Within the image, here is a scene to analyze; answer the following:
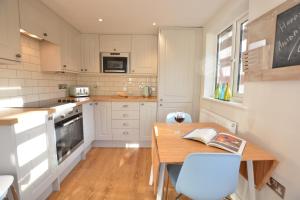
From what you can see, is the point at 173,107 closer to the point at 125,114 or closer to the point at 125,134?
the point at 125,114

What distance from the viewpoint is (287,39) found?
106 centimetres

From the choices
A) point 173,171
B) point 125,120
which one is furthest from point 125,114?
point 173,171

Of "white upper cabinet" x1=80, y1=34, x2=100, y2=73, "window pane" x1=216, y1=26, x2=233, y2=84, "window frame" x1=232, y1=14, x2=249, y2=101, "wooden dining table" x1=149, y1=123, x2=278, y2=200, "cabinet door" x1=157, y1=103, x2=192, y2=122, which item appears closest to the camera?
"wooden dining table" x1=149, y1=123, x2=278, y2=200

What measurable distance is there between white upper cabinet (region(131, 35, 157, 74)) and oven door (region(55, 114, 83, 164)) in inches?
59.6

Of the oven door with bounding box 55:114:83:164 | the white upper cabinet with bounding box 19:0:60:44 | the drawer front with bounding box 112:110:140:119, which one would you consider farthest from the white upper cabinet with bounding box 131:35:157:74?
the oven door with bounding box 55:114:83:164

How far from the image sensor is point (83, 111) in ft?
8.39

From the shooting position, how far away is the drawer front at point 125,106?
3.02 meters

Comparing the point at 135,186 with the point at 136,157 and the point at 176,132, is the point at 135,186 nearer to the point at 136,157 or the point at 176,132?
the point at 136,157

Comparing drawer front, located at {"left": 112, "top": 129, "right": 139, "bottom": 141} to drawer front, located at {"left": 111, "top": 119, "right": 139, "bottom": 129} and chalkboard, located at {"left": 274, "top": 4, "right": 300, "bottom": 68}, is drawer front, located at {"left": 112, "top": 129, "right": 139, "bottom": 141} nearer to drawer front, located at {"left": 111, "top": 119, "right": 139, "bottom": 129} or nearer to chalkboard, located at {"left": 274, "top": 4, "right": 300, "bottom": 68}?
drawer front, located at {"left": 111, "top": 119, "right": 139, "bottom": 129}

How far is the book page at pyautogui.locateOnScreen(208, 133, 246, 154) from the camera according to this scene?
1143 millimetres

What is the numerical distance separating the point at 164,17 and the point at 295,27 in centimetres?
178

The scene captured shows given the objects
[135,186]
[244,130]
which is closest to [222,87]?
[244,130]

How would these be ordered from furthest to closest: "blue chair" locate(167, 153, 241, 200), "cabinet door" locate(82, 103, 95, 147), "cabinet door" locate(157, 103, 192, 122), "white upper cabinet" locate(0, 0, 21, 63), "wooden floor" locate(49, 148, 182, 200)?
"cabinet door" locate(157, 103, 192, 122)
"cabinet door" locate(82, 103, 95, 147)
"wooden floor" locate(49, 148, 182, 200)
"white upper cabinet" locate(0, 0, 21, 63)
"blue chair" locate(167, 153, 241, 200)

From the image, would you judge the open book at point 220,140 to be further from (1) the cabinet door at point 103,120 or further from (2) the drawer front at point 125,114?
(1) the cabinet door at point 103,120
